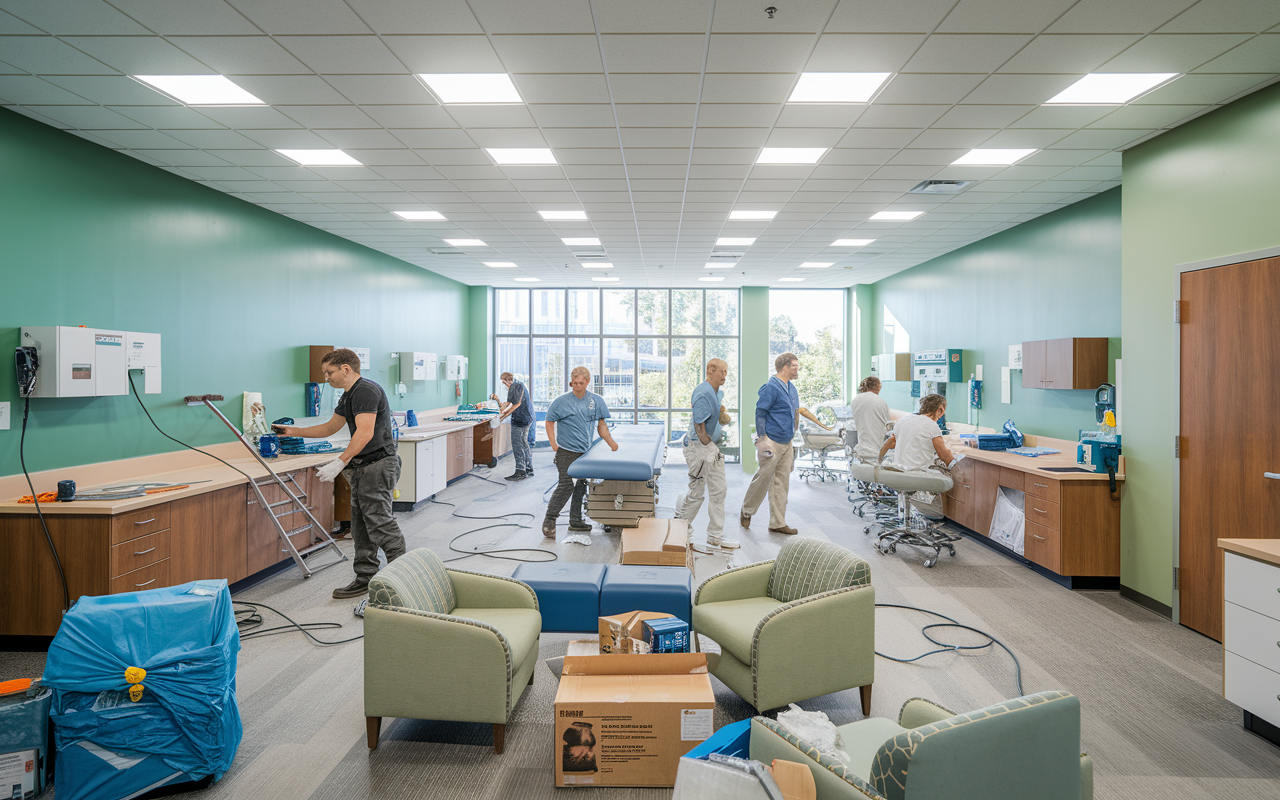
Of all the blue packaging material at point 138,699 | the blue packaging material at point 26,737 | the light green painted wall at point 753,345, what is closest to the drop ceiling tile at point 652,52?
the blue packaging material at point 138,699

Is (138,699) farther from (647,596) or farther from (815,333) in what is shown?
(815,333)

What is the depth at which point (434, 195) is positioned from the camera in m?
5.55

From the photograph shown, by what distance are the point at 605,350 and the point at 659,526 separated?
784 cm

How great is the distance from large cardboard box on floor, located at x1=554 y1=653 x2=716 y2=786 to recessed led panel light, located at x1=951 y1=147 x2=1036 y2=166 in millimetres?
4187

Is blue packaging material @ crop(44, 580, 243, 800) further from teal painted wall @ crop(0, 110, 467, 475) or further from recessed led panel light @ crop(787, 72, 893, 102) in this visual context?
recessed led panel light @ crop(787, 72, 893, 102)

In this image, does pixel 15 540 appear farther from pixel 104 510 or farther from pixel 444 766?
pixel 444 766

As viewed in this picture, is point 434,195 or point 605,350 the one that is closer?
point 434,195

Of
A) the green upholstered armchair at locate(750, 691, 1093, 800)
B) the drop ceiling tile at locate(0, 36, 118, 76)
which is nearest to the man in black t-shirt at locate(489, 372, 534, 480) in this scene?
the drop ceiling tile at locate(0, 36, 118, 76)

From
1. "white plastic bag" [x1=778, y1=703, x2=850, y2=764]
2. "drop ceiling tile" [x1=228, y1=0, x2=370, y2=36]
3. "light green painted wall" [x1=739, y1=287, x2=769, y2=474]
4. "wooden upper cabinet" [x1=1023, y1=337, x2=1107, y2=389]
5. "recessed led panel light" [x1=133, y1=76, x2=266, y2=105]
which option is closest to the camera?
"white plastic bag" [x1=778, y1=703, x2=850, y2=764]

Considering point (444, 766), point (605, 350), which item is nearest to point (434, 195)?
point (444, 766)

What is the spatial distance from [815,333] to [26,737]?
1130 cm

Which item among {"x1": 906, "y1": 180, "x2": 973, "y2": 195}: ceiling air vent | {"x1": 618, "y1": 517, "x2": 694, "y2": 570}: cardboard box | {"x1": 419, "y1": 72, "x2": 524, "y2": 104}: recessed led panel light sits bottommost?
{"x1": 618, "y1": 517, "x2": 694, "y2": 570}: cardboard box

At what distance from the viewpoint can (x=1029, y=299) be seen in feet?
21.1

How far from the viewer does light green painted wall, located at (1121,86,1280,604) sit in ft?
11.4
